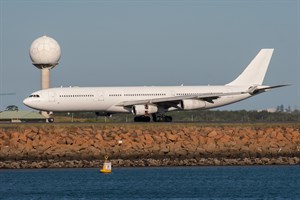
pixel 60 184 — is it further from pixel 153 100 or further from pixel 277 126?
pixel 153 100

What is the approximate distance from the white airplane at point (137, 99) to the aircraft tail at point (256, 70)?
3152mm

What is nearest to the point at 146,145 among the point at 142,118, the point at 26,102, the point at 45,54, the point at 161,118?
the point at 142,118

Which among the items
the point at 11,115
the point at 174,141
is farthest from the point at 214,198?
the point at 11,115

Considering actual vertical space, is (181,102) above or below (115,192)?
above

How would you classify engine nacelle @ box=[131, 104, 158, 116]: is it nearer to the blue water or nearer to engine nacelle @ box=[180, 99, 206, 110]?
engine nacelle @ box=[180, 99, 206, 110]

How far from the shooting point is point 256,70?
99688mm

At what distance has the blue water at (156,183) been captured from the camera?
55.6 meters

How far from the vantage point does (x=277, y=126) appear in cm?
7844

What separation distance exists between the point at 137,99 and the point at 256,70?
1376cm

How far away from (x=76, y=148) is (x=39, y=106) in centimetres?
2141

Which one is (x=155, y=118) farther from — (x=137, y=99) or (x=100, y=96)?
(x=100, y=96)

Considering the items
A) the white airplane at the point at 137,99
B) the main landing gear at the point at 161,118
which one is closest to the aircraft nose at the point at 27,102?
the white airplane at the point at 137,99

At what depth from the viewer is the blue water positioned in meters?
55.6

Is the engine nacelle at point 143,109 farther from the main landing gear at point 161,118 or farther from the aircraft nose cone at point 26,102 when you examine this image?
the aircraft nose cone at point 26,102
